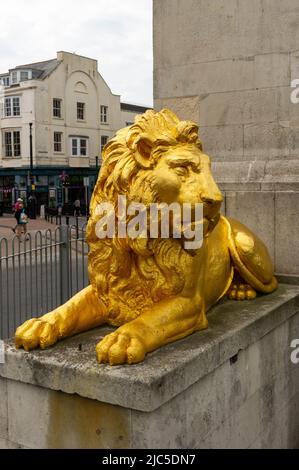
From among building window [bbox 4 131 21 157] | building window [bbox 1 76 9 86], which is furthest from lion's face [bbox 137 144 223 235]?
building window [bbox 1 76 9 86]

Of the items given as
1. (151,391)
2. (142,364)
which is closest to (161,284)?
(142,364)

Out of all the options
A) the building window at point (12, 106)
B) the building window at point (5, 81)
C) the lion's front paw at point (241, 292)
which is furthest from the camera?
the building window at point (5, 81)

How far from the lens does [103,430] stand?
2924 mm

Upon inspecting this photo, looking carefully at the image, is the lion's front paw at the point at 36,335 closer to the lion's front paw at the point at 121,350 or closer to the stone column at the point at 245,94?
the lion's front paw at the point at 121,350

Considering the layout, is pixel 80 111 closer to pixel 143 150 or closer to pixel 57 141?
pixel 57 141

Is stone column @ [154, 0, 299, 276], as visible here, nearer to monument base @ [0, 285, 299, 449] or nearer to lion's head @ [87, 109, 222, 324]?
monument base @ [0, 285, 299, 449]

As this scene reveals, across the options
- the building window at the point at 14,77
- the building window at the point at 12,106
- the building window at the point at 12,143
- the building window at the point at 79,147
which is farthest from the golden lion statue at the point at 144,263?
the building window at the point at 14,77

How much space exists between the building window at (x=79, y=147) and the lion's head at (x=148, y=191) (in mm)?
42128

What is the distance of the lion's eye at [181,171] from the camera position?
10.6 ft

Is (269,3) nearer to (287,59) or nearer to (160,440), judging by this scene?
(287,59)

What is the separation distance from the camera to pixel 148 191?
3.22m

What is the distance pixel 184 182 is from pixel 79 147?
42780mm

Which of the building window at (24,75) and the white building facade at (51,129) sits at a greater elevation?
the building window at (24,75)

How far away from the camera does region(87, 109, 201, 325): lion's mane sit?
328 centimetres
